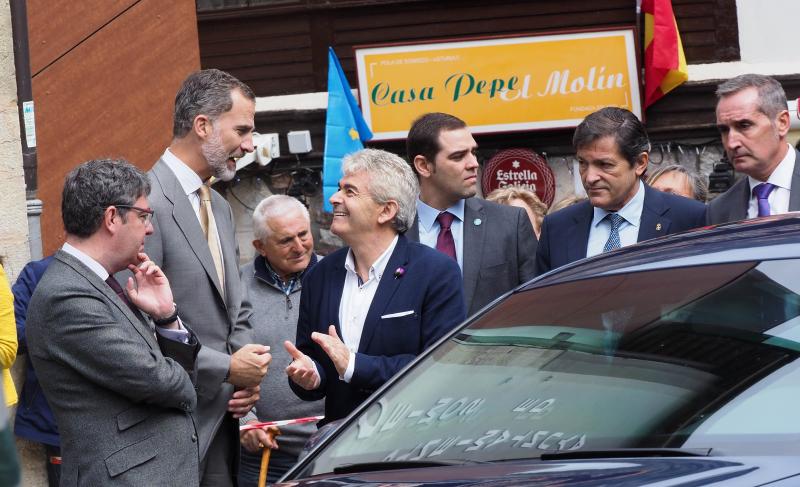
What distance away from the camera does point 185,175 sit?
521 cm

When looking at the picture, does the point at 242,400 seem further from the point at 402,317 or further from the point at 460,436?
the point at 460,436

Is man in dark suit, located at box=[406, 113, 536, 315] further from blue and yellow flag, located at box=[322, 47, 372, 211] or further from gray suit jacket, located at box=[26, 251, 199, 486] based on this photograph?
blue and yellow flag, located at box=[322, 47, 372, 211]

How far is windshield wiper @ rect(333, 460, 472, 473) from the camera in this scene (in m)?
3.09

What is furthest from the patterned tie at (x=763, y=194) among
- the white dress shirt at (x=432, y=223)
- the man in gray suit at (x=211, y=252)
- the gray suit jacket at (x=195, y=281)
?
the gray suit jacket at (x=195, y=281)

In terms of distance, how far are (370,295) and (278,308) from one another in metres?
1.44

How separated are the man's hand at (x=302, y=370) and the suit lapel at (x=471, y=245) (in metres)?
1.49

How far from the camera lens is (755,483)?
2.47 meters

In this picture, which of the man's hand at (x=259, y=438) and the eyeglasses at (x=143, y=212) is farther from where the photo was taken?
the man's hand at (x=259, y=438)

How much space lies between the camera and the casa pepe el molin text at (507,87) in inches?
561

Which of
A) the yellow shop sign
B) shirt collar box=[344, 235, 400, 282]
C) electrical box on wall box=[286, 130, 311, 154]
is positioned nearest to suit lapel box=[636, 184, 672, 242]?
shirt collar box=[344, 235, 400, 282]

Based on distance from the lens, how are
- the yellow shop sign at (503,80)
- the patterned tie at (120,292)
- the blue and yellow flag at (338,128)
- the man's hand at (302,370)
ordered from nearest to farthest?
the patterned tie at (120,292), the man's hand at (302,370), the blue and yellow flag at (338,128), the yellow shop sign at (503,80)

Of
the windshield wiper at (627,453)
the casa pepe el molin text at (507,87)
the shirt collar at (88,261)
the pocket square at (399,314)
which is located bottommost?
the windshield wiper at (627,453)

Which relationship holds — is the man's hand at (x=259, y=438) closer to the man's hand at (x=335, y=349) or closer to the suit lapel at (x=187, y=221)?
the suit lapel at (x=187, y=221)

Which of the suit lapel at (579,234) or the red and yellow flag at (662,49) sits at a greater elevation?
the red and yellow flag at (662,49)
